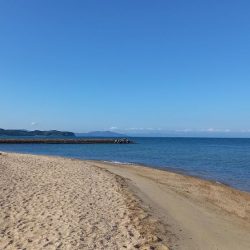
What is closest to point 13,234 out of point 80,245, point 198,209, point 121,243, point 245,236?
point 80,245

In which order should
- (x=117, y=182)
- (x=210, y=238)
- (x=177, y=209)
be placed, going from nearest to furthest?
(x=210, y=238)
(x=177, y=209)
(x=117, y=182)

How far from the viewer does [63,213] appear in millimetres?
10883

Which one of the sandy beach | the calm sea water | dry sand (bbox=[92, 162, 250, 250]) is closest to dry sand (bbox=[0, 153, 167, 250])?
the sandy beach

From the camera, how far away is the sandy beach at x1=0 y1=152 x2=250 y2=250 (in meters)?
8.65

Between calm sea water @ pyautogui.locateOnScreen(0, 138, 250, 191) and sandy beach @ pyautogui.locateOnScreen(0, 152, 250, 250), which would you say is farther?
calm sea water @ pyautogui.locateOnScreen(0, 138, 250, 191)

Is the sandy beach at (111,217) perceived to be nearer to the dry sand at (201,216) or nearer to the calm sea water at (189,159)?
the dry sand at (201,216)

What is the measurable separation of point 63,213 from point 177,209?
13.2ft

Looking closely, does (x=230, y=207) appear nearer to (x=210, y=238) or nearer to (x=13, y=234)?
(x=210, y=238)

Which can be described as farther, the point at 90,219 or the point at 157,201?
the point at 157,201

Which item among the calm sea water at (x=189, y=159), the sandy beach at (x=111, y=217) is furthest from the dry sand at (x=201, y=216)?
the calm sea water at (x=189, y=159)

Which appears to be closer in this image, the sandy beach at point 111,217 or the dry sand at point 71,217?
the dry sand at point 71,217

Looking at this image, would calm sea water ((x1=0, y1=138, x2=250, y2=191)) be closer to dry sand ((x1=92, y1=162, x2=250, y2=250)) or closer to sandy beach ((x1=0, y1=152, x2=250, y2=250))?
dry sand ((x1=92, y1=162, x2=250, y2=250))

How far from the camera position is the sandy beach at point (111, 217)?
340 inches

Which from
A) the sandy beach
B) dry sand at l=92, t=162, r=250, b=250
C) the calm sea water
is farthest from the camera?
the calm sea water
